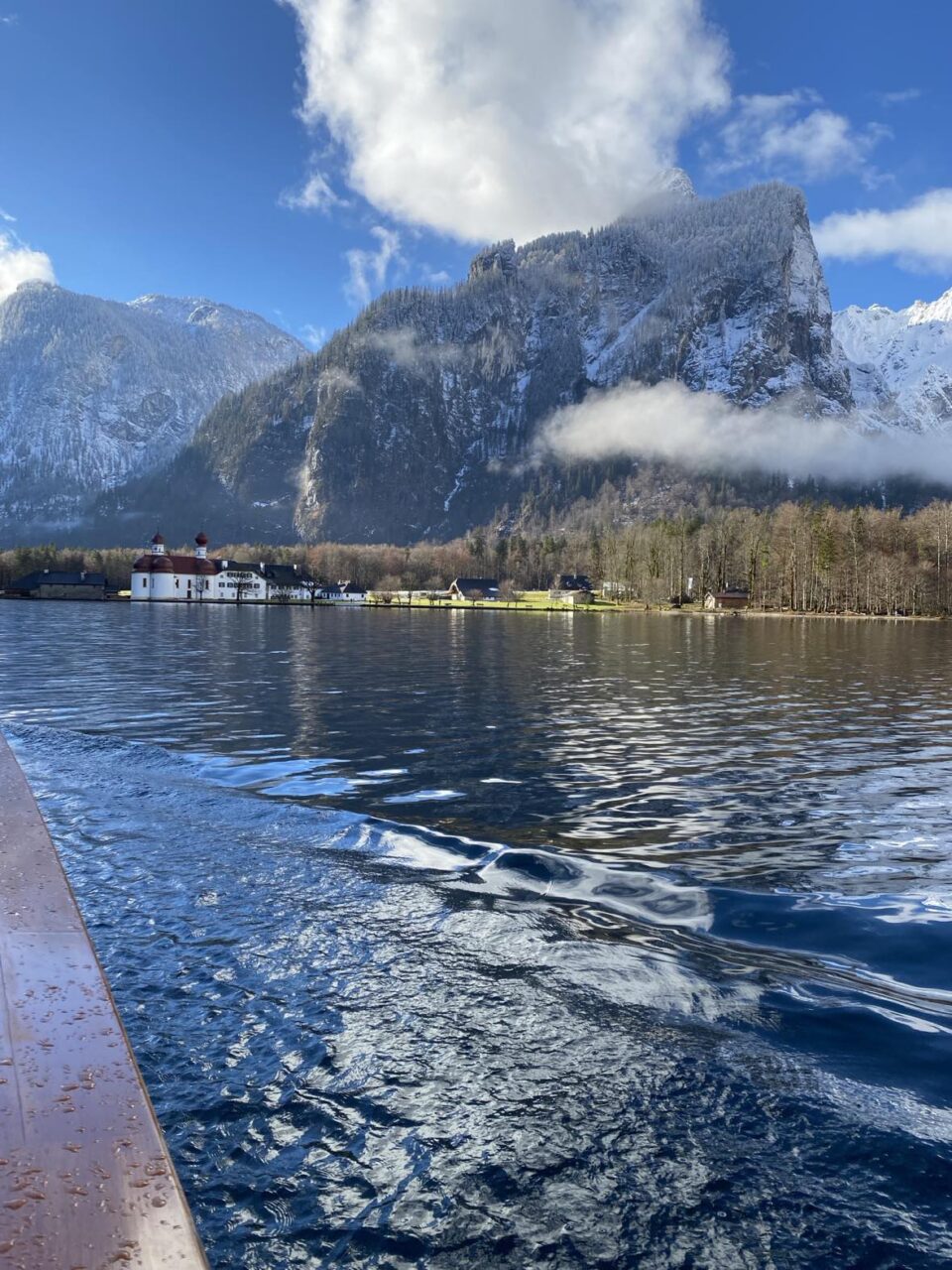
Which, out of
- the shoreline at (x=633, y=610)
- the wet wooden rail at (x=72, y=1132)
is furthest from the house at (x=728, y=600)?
the wet wooden rail at (x=72, y=1132)

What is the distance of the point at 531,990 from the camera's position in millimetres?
7758

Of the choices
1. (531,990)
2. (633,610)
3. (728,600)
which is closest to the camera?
(531,990)

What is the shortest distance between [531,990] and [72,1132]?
16.6 ft

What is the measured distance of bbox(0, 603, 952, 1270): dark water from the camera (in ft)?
16.6

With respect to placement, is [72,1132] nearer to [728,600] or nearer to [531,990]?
[531,990]

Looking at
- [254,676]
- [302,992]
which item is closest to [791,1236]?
[302,992]

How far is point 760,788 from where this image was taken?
55.9ft

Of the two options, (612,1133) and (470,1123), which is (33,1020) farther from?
(612,1133)

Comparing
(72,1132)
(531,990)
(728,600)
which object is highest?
(728,600)

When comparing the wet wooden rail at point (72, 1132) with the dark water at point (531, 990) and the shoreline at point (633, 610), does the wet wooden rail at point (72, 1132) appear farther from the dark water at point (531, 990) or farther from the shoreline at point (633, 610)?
the shoreline at point (633, 610)

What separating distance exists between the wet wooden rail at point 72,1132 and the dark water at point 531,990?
154 cm

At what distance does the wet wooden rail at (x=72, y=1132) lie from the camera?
2746mm

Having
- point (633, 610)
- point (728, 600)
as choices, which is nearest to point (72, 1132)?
point (728, 600)

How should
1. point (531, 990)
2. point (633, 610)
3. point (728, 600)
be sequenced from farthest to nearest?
A: point (633, 610) < point (728, 600) < point (531, 990)
